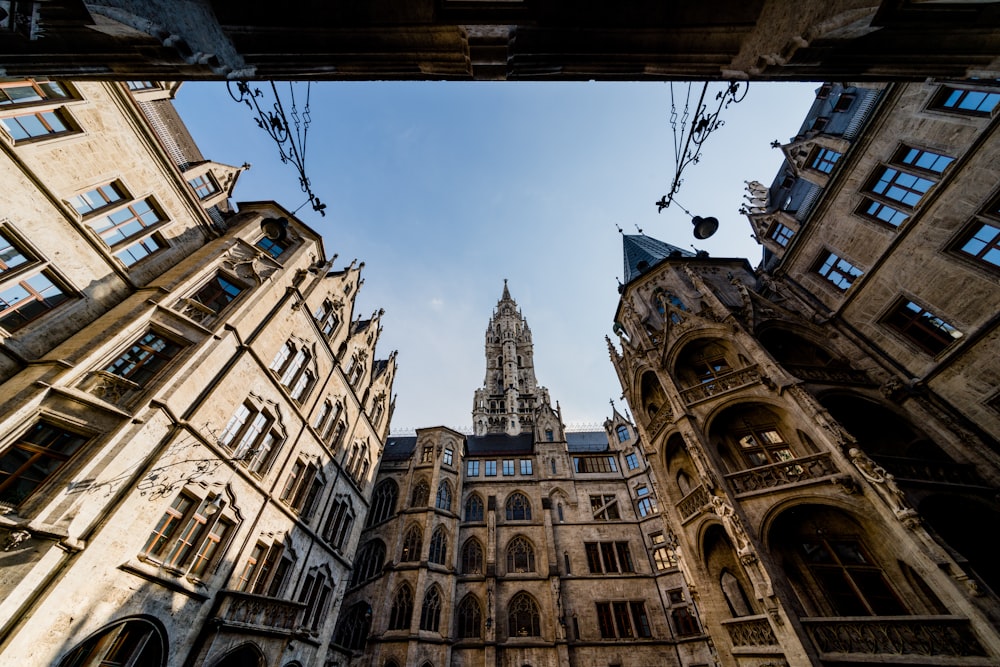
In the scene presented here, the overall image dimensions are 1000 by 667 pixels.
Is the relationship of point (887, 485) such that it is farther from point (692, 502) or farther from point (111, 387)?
point (111, 387)

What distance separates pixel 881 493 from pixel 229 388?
65.5ft

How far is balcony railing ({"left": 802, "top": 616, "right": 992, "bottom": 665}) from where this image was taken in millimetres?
8414

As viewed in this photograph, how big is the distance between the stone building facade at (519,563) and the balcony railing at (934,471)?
28.7 feet

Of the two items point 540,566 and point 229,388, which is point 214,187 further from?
point 540,566

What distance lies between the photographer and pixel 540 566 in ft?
84.3

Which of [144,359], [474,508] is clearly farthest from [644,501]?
[144,359]

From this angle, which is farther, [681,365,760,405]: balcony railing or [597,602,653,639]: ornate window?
[597,602,653,639]: ornate window

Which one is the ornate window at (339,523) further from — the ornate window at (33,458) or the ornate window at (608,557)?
the ornate window at (608,557)

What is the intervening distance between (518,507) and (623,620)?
31.3 feet

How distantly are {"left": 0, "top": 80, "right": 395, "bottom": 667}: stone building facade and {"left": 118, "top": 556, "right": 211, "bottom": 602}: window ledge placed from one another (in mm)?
59

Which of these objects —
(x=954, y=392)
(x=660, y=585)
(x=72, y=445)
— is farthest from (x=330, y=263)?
(x=660, y=585)

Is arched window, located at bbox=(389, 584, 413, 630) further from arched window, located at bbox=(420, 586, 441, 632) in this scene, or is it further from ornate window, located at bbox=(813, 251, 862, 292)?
ornate window, located at bbox=(813, 251, 862, 292)

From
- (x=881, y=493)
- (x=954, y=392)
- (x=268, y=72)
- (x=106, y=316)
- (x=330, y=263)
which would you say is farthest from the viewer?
(x=330, y=263)

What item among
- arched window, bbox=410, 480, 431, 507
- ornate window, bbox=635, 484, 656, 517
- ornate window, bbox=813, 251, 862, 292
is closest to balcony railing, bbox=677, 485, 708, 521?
ornate window, bbox=813, 251, 862, 292
